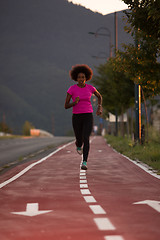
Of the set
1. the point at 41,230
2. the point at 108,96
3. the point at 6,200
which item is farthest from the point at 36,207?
the point at 108,96

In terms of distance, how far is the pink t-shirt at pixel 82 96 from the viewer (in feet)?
39.1

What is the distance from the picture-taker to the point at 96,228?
5766mm

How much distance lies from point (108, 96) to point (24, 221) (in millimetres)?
34980

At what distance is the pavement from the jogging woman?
1.13 metres

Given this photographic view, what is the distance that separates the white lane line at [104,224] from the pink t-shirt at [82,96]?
588 centimetres

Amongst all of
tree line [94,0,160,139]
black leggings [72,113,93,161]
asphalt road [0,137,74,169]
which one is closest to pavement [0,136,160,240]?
black leggings [72,113,93,161]

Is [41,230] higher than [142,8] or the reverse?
the reverse

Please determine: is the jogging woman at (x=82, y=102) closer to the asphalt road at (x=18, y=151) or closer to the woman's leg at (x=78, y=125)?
the woman's leg at (x=78, y=125)

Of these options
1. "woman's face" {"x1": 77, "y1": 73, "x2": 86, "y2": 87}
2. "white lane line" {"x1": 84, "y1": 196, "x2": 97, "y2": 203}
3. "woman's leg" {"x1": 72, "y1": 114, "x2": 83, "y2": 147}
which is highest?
"woman's face" {"x1": 77, "y1": 73, "x2": 86, "y2": 87}

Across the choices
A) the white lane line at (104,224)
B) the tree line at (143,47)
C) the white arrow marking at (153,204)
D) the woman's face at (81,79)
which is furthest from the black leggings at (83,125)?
the white lane line at (104,224)

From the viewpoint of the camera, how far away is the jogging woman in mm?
11938

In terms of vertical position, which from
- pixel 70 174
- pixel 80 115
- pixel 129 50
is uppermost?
pixel 129 50

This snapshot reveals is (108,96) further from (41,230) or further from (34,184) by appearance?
(41,230)

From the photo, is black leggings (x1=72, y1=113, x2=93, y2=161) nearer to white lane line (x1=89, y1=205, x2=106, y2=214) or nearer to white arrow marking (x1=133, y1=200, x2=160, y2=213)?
white arrow marking (x1=133, y1=200, x2=160, y2=213)
